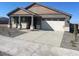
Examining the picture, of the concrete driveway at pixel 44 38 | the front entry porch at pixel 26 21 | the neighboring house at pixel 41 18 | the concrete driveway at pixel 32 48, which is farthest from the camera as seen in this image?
the front entry porch at pixel 26 21

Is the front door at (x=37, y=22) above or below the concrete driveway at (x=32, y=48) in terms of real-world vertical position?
below

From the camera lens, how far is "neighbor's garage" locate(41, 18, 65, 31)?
21.2m

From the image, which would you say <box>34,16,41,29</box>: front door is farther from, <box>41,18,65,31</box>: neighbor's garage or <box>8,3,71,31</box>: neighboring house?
<box>41,18,65,31</box>: neighbor's garage

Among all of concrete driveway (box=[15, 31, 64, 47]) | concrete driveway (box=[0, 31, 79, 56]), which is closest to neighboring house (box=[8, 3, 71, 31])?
concrete driveway (box=[15, 31, 64, 47])

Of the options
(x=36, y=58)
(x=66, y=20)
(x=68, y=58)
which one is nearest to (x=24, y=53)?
(x=36, y=58)

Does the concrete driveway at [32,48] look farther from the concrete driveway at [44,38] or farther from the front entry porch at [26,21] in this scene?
the front entry porch at [26,21]

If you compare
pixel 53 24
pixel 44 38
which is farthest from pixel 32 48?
pixel 53 24

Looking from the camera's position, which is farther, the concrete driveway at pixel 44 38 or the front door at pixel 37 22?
the front door at pixel 37 22

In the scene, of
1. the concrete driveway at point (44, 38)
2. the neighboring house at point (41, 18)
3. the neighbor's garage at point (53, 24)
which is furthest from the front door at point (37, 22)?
the concrete driveway at point (44, 38)

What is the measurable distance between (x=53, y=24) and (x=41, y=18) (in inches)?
94.5

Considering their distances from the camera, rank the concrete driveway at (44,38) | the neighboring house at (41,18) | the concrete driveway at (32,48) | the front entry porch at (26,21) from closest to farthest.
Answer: the concrete driveway at (32,48) < the concrete driveway at (44,38) < the neighboring house at (41,18) < the front entry porch at (26,21)

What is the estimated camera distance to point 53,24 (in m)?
21.7

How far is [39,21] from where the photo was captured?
22.5m

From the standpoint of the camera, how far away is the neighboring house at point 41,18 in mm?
21094
